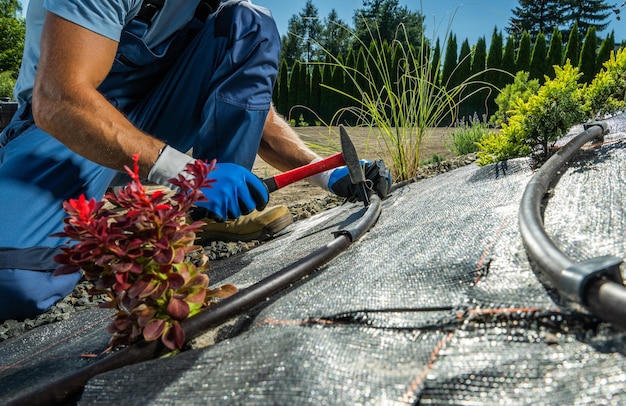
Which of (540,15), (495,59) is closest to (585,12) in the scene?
(540,15)

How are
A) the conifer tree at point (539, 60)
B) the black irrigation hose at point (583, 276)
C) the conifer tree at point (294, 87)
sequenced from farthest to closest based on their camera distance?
the conifer tree at point (294, 87)
the conifer tree at point (539, 60)
the black irrigation hose at point (583, 276)

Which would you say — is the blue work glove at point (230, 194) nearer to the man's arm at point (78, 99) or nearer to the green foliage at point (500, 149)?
the man's arm at point (78, 99)

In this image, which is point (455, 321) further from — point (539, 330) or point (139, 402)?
point (139, 402)

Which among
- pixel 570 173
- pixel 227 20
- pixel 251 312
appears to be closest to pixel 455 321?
pixel 251 312

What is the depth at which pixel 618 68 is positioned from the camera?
6.47 feet

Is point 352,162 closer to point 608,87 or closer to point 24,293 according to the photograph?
point 608,87

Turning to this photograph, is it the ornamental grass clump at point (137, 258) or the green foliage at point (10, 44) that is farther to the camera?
the green foliage at point (10, 44)

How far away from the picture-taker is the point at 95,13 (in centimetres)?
167

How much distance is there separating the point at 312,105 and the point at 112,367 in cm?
1424

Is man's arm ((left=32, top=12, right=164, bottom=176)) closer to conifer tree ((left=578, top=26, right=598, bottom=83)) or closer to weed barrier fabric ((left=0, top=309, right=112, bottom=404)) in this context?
weed barrier fabric ((left=0, top=309, right=112, bottom=404))

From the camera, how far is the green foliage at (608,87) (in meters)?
1.97

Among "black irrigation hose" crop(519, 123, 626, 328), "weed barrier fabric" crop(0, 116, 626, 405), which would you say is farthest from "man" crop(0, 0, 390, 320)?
"black irrigation hose" crop(519, 123, 626, 328)

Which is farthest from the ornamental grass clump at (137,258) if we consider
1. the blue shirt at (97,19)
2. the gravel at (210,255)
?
the blue shirt at (97,19)

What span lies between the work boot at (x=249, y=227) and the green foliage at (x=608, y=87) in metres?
1.51
